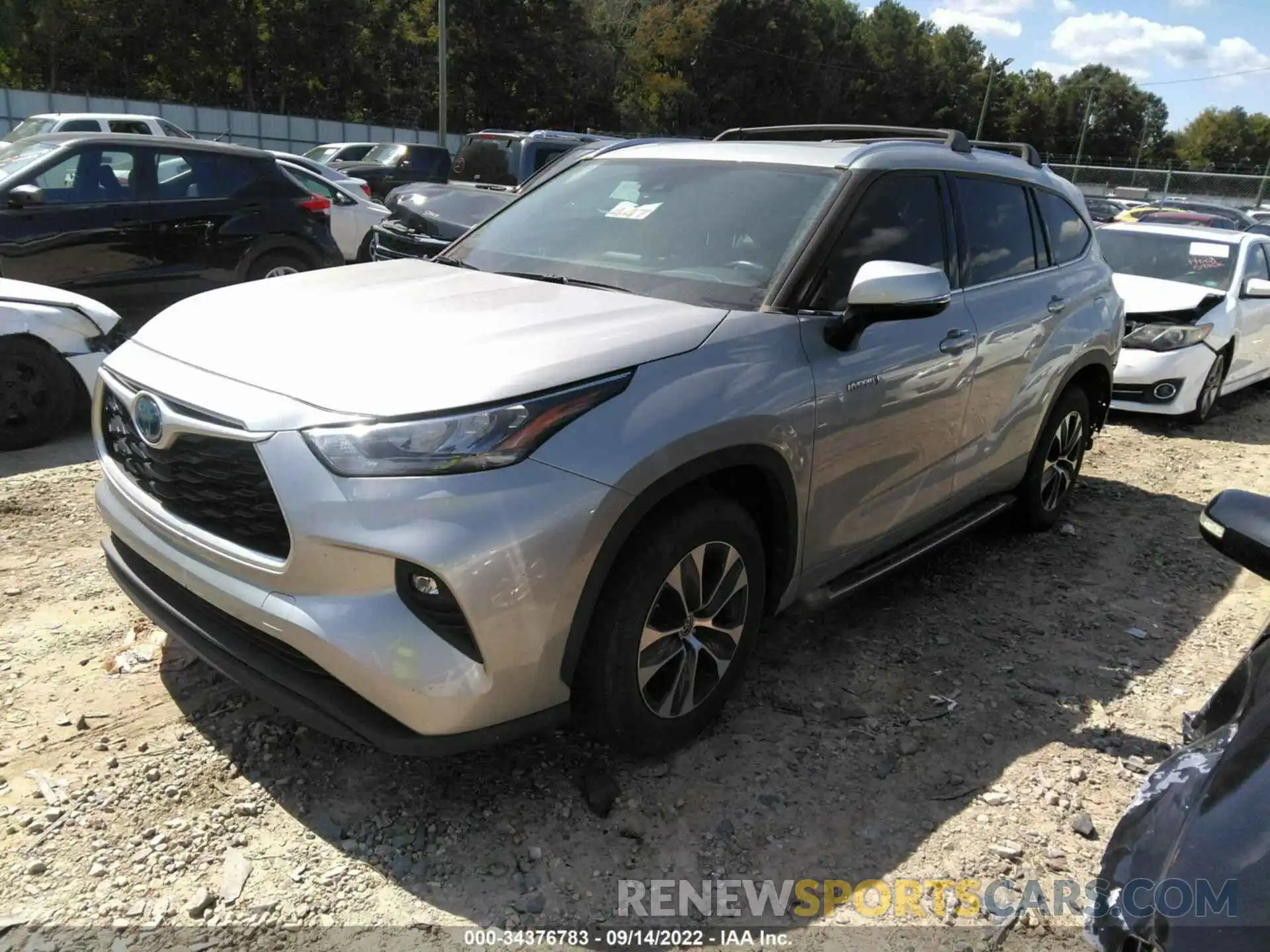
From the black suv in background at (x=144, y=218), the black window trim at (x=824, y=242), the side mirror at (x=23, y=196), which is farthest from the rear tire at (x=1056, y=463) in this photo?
the side mirror at (x=23, y=196)

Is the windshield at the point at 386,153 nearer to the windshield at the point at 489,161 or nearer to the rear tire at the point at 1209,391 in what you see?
the windshield at the point at 489,161

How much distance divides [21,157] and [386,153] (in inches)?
489

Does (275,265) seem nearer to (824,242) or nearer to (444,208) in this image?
(444,208)

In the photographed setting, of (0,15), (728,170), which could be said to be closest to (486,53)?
(0,15)

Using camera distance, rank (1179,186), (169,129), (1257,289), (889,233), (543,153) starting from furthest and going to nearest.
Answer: (1179,186) < (169,129) < (543,153) < (1257,289) < (889,233)

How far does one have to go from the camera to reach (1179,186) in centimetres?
3703

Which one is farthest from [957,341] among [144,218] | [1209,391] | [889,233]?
[144,218]

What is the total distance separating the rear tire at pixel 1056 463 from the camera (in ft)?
15.5

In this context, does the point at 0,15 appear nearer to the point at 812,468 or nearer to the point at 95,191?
the point at 95,191

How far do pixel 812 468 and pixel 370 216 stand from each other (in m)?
10.2

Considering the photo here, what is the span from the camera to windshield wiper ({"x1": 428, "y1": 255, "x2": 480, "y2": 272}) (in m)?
3.66

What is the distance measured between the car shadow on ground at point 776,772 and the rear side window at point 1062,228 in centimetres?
183

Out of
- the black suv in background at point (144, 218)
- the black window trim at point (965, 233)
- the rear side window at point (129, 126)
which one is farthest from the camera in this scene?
the rear side window at point (129, 126)

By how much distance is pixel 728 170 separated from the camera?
11.6 ft
